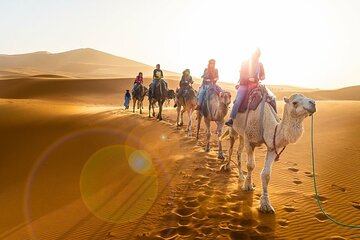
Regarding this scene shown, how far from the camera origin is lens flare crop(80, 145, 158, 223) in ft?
22.8

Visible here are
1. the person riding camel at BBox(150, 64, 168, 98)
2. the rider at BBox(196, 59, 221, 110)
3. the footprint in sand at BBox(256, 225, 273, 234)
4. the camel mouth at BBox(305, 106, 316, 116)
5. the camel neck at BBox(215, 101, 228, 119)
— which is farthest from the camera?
the person riding camel at BBox(150, 64, 168, 98)

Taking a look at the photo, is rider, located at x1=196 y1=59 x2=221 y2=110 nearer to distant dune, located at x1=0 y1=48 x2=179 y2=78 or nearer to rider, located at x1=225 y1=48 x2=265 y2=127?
rider, located at x1=225 y1=48 x2=265 y2=127

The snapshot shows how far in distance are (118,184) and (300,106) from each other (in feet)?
17.1

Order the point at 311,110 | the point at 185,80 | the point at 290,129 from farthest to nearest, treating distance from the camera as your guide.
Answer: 1. the point at 185,80
2. the point at 290,129
3. the point at 311,110

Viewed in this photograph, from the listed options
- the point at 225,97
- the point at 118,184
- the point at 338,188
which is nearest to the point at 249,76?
the point at 225,97

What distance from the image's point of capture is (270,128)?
639 centimetres

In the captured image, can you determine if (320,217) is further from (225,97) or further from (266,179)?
(225,97)

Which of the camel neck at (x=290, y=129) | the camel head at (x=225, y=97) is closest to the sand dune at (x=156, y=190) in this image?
the camel neck at (x=290, y=129)

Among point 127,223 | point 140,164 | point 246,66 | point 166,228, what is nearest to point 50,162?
point 140,164

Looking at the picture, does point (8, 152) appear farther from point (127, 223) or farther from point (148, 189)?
point (127, 223)

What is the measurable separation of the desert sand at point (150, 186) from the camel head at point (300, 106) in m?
2.07

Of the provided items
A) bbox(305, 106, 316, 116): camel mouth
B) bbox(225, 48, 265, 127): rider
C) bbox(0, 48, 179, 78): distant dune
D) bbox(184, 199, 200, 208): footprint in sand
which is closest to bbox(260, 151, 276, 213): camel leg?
bbox(305, 106, 316, 116): camel mouth

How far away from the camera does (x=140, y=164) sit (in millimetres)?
10148

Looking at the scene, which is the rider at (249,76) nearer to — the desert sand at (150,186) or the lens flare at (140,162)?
the desert sand at (150,186)
